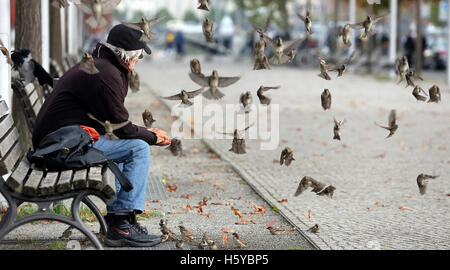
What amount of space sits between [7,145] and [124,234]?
3.12 ft

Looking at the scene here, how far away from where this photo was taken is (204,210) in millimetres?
7469

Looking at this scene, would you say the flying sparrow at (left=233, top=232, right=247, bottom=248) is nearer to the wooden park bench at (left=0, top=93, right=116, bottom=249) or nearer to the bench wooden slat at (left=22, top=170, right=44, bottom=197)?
the wooden park bench at (left=0, top=93, right=116, bottom=249)

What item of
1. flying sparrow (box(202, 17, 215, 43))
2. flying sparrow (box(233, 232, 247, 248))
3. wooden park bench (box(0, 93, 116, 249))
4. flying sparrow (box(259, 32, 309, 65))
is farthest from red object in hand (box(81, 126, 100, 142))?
flying sparrow (box(259, 32, 309, 65))

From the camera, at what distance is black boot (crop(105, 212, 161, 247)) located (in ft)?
19.5

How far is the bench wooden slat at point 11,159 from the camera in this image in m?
5.30

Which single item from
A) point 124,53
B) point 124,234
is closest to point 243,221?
point 124,234

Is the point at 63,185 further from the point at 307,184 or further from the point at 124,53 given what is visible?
the point at 307,184

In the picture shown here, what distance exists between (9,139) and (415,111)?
523 inches

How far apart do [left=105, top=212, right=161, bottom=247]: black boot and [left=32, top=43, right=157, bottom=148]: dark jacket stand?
1.77 ft

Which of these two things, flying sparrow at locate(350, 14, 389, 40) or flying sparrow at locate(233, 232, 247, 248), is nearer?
flying sparrow at locate(233, 232, 247, 248)

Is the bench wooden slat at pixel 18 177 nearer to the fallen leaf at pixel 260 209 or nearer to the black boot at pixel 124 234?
the black boot at pixel 124 234
